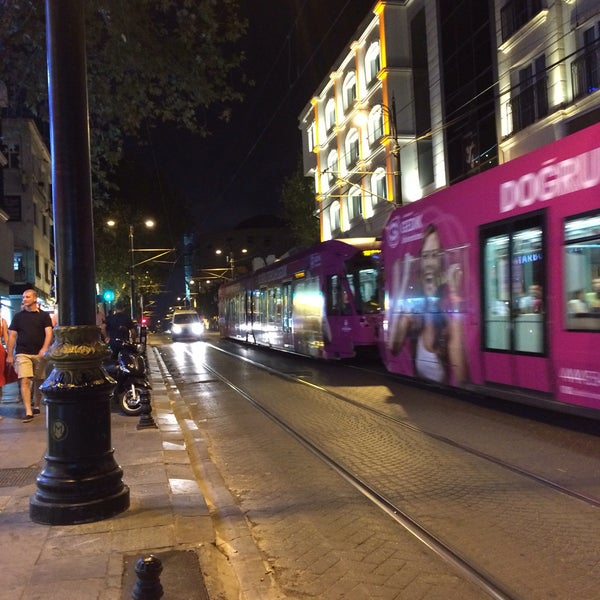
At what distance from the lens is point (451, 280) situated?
32.1ft

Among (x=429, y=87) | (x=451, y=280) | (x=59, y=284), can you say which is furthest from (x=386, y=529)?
(x=429, y=87)

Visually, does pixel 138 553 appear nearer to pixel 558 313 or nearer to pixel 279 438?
pixel 279 438

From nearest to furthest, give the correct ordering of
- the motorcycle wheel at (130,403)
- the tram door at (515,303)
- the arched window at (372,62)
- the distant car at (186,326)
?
the tram door at (515,303)
the motorcycle wheel at (130,403)
the arched window at (372,62)
the distant car at (186,326)

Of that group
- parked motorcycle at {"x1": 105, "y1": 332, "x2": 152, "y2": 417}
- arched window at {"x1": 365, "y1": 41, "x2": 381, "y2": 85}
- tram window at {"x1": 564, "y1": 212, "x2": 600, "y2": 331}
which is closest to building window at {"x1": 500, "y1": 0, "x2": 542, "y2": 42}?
arched window at {"x1": 365, "y1": 41, "x2": 381, "y2": 85}

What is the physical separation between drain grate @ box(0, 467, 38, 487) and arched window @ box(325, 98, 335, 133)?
3663cm

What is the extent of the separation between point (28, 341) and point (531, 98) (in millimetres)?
17822

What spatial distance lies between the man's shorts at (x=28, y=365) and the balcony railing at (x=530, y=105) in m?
16.9

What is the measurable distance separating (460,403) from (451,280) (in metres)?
2.12

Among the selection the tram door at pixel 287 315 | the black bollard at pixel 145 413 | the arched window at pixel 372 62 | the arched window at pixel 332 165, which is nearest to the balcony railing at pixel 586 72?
the tram door at pixel 287 315

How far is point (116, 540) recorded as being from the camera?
14.0 ft

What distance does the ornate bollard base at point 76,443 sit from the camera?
4602 millimetres

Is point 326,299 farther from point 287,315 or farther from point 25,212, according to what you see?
point 25,212

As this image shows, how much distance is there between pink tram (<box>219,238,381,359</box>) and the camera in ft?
51.1

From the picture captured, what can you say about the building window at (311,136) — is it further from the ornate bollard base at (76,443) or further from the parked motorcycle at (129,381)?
the ornate bollard base at (76,443)
